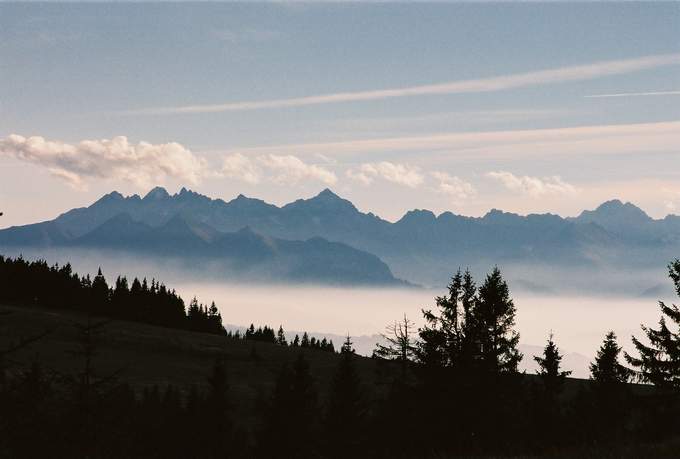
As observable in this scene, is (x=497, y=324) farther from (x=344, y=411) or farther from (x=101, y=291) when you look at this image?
(x=101, y=291)

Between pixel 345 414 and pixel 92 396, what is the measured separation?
81.3 feet

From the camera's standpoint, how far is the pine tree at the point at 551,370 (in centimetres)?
4456

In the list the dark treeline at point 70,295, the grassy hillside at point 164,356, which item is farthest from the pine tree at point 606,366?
the dark treeline at point 70,295

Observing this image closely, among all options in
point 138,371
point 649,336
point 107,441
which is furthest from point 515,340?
point 138,371

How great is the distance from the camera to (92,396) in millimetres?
24156

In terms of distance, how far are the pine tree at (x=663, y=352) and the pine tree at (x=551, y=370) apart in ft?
36.7

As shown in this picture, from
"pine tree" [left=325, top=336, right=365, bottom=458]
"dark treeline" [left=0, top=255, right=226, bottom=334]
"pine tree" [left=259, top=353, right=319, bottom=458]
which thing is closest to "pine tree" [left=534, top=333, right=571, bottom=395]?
"pine tree" [left=325, top=336, right=365, bottom=458]

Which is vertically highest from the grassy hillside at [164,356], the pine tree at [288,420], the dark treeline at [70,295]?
the dark treeline at [70,295]

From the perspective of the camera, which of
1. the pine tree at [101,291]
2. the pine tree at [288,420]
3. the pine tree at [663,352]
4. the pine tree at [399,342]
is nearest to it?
the pine tree at [663,352]

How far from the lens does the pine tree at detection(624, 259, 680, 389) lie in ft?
104

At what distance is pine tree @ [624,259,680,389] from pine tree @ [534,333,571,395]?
11.2 meters

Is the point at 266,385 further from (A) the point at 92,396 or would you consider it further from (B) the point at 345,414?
(A) the point at 92,396

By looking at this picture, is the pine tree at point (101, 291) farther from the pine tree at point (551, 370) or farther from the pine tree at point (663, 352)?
the pine tree at point (663, 352)

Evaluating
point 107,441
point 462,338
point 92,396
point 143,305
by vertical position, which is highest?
point 143,305
